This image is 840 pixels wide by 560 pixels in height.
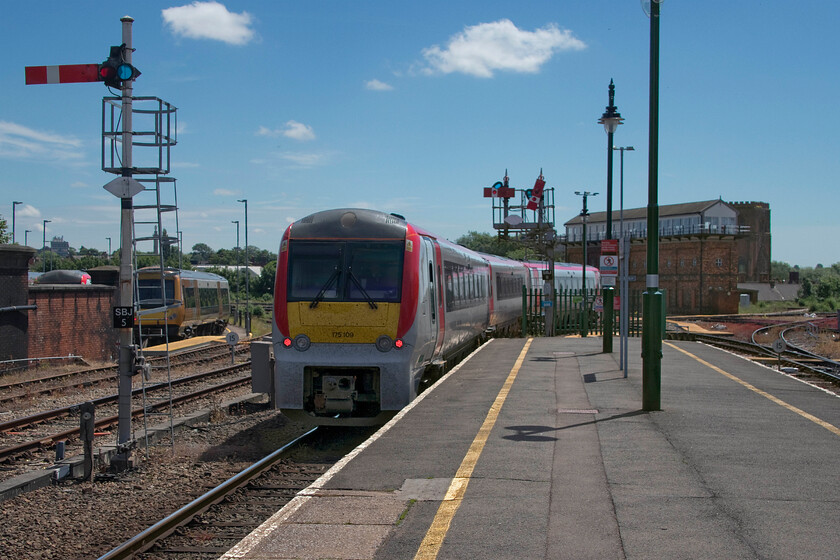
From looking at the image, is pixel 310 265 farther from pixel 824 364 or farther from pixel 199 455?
pixel 824 364

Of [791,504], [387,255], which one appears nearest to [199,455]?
[387,255]

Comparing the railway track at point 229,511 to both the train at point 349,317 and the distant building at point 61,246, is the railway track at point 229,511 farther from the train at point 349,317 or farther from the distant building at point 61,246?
the distant building at point 61,246

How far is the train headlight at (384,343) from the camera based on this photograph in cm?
1074

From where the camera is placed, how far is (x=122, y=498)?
833 cm

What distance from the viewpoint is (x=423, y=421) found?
9.65m

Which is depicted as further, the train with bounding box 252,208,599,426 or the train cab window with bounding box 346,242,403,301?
the train cab window with bounding box 346,242,403,301

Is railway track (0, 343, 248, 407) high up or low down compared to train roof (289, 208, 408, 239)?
down

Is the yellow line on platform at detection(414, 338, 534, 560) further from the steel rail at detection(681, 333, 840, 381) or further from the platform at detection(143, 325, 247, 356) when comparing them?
the platform at detection(143, 325, 247, 356)

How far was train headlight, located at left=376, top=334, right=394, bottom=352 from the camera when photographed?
10.7 m

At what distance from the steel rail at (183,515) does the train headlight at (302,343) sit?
65.5 inches

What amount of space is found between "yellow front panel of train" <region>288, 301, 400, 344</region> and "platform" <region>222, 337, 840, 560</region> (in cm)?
119

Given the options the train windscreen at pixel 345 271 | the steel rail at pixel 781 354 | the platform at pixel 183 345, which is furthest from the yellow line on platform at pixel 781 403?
the platform at pixel 183 345

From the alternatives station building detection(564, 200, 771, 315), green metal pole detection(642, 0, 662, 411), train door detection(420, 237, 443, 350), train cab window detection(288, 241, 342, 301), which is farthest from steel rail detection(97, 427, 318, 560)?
station building detection(564, 200, 771, 315)

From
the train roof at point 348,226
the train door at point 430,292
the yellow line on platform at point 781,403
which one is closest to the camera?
the yellow line on platform at point 781,403
